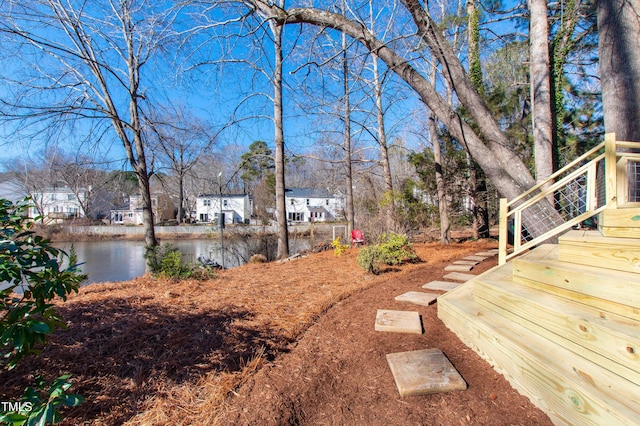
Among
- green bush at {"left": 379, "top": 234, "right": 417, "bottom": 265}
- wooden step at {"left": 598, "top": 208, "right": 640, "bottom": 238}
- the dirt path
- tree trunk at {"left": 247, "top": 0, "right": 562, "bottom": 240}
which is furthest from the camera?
green bush at {"left": 379, "top": 234, "right": 417, "bottom": 265}

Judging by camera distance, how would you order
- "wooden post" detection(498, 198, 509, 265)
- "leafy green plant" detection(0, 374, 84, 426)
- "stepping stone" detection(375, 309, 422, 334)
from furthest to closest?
1. "wooden post" detection(498, 198, 509, 265)
2. "stepping stone" detection(375, 309, 422, 334)
3. "leafy green plant" detection(0, 374, 84, 426)

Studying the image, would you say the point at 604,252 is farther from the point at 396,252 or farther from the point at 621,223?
the point at 396,252

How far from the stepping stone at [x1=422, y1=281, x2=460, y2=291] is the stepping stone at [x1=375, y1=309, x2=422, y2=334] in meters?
1.02

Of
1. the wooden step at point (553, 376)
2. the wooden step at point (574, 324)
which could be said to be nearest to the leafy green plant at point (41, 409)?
the wooden step at point (553, 376)

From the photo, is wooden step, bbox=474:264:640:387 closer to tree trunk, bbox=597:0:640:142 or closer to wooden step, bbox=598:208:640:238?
wooden step, bbox=598:208:640:238

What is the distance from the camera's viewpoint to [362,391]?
163 cm

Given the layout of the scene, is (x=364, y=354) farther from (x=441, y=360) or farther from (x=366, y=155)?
(x=366, y=155)

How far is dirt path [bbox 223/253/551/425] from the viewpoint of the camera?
139 centimetres

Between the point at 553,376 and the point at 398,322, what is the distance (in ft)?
4.00

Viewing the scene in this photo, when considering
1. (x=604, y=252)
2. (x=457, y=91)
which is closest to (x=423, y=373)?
(x=604, y=252)

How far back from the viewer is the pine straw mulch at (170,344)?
1.48 metres

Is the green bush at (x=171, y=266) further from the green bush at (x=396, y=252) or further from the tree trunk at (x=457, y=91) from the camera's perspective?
the tree trunk at (x=457, y=91)

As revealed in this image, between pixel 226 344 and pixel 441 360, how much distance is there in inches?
61.8

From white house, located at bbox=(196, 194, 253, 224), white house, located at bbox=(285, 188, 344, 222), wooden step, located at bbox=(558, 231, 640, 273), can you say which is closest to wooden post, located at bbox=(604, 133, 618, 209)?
wooden step, located at bbox=(558, 231, 640, 273)
